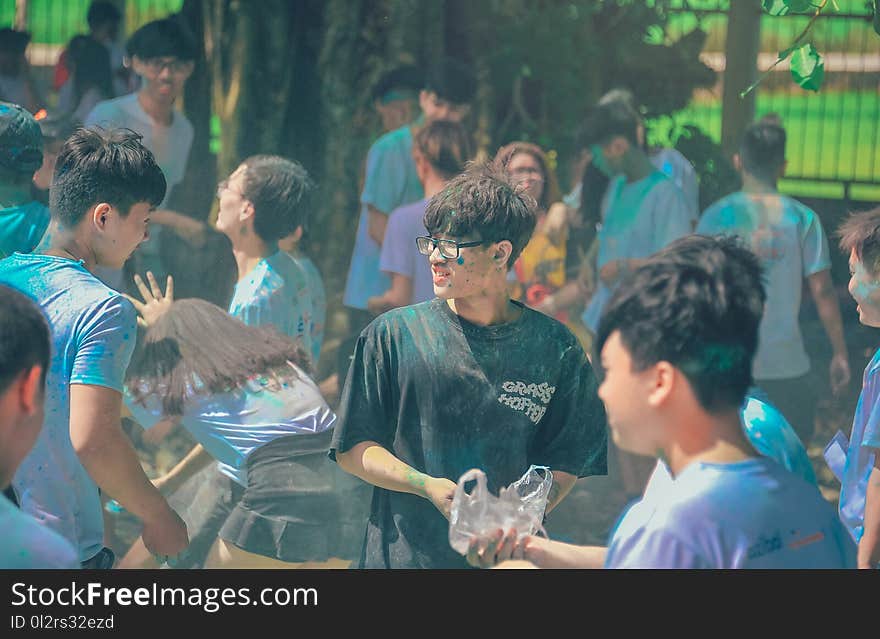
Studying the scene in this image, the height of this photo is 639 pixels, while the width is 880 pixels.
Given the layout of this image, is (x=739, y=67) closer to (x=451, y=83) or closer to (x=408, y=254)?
(x=451, y=83)

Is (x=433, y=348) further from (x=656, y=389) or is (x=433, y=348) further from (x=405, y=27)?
(x=405, y=27)

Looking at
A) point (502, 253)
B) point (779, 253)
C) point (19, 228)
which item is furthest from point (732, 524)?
point (779, 253)

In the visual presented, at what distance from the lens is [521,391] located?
327 centimetres

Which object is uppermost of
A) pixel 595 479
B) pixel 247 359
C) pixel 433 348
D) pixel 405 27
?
pixel 405 27

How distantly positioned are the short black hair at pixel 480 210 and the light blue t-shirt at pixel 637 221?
2.31 metres

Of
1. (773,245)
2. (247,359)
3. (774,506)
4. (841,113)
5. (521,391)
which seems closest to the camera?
(774,506)

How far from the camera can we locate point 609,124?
6.12m

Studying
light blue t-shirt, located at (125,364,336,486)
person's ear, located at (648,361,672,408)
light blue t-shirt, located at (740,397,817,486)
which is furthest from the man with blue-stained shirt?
person's ear, located at (648,361,672,408)

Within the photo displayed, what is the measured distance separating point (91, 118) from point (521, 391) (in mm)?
3355

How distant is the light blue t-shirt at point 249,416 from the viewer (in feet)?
13.4

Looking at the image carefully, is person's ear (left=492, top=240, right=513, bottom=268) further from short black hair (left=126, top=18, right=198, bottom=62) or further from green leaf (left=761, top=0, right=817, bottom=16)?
short black hair (left=126, top=18, right=198, bottom=62)

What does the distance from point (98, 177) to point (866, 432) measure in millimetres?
2221

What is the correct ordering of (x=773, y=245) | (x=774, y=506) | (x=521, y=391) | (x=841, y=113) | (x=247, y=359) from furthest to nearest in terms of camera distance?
(x=841, y=113) → (x=773, y=245) → (x=247, y=359) → (x=521, y=391) → (x=774, y=506)

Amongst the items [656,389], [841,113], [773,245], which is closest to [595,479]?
[773,245]
